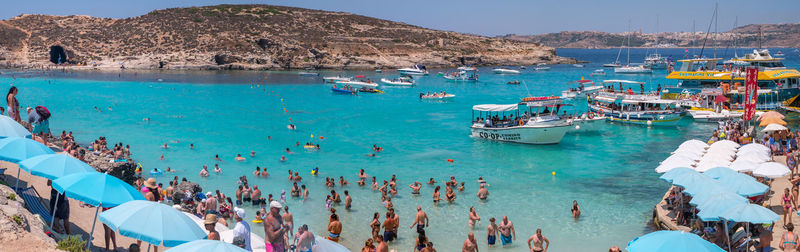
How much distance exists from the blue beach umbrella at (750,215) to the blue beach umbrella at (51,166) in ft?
47.1

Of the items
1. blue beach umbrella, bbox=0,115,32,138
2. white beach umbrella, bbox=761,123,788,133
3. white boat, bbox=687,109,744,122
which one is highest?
blue beach umbrella, bbox=0,115,32,138

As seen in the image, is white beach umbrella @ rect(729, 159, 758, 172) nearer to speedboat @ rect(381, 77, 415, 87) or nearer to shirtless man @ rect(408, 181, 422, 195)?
shirtless man @ rect(408, 181, 422, 195)

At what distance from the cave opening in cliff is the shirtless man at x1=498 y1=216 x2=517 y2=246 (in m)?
108

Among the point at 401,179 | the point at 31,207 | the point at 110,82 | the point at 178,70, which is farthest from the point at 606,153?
the point at 178,70

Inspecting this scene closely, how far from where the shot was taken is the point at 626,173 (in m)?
27.5

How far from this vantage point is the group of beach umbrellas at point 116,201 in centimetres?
974

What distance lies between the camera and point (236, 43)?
112 metres

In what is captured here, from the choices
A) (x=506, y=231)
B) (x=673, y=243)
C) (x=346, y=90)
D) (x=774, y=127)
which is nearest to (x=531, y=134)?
(x=774, y=127)

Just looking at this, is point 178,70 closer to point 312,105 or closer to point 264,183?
point 312,105

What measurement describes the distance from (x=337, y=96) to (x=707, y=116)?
121ft

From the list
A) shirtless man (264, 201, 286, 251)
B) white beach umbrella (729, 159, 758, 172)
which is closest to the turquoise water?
white beach umbrella (729, 159, 758, 172)

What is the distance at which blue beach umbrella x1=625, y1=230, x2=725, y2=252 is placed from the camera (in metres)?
10.6

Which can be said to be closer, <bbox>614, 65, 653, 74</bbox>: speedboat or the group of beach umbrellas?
the group of beach umbrellas

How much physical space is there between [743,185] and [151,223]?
1425 centimetres
